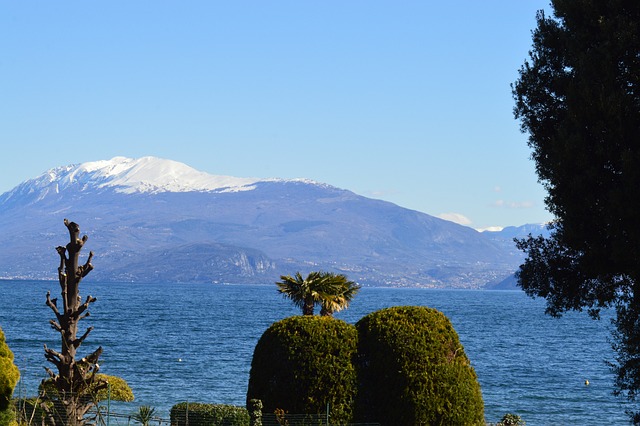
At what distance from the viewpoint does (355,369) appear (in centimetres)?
2986

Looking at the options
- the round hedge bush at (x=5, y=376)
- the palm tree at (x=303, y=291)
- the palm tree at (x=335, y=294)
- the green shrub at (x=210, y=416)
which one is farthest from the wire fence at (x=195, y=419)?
the palm tree at (x=335, y=294)

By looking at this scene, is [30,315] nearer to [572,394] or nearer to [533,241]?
[572,394]

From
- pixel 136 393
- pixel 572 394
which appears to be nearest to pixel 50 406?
pixel 136 393

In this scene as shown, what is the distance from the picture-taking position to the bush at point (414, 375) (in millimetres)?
28969

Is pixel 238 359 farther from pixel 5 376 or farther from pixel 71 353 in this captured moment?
pixel 5 376

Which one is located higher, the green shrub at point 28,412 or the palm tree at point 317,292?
the palm tree at point 317,292

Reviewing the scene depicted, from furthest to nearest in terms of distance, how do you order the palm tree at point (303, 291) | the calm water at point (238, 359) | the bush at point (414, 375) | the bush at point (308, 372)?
the calm water at point (238, 359) < the palm tree at point (303, 291) < the bush at point (308, 372) < the bush at point (414, 375)

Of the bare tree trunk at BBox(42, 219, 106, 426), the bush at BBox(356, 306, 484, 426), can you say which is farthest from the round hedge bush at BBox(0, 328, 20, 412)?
the bush at BBox(356, 306, 484, 426)

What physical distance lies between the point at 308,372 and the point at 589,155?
10982mm

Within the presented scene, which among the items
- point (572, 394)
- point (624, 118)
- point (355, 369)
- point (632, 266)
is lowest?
point (572, 394)

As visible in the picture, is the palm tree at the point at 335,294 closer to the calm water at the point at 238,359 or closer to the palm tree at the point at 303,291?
the palm tree at the point at 303,291

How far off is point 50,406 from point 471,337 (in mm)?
109762

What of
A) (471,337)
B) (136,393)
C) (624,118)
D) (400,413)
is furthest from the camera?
(471,337)

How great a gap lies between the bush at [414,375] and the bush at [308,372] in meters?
0.44
